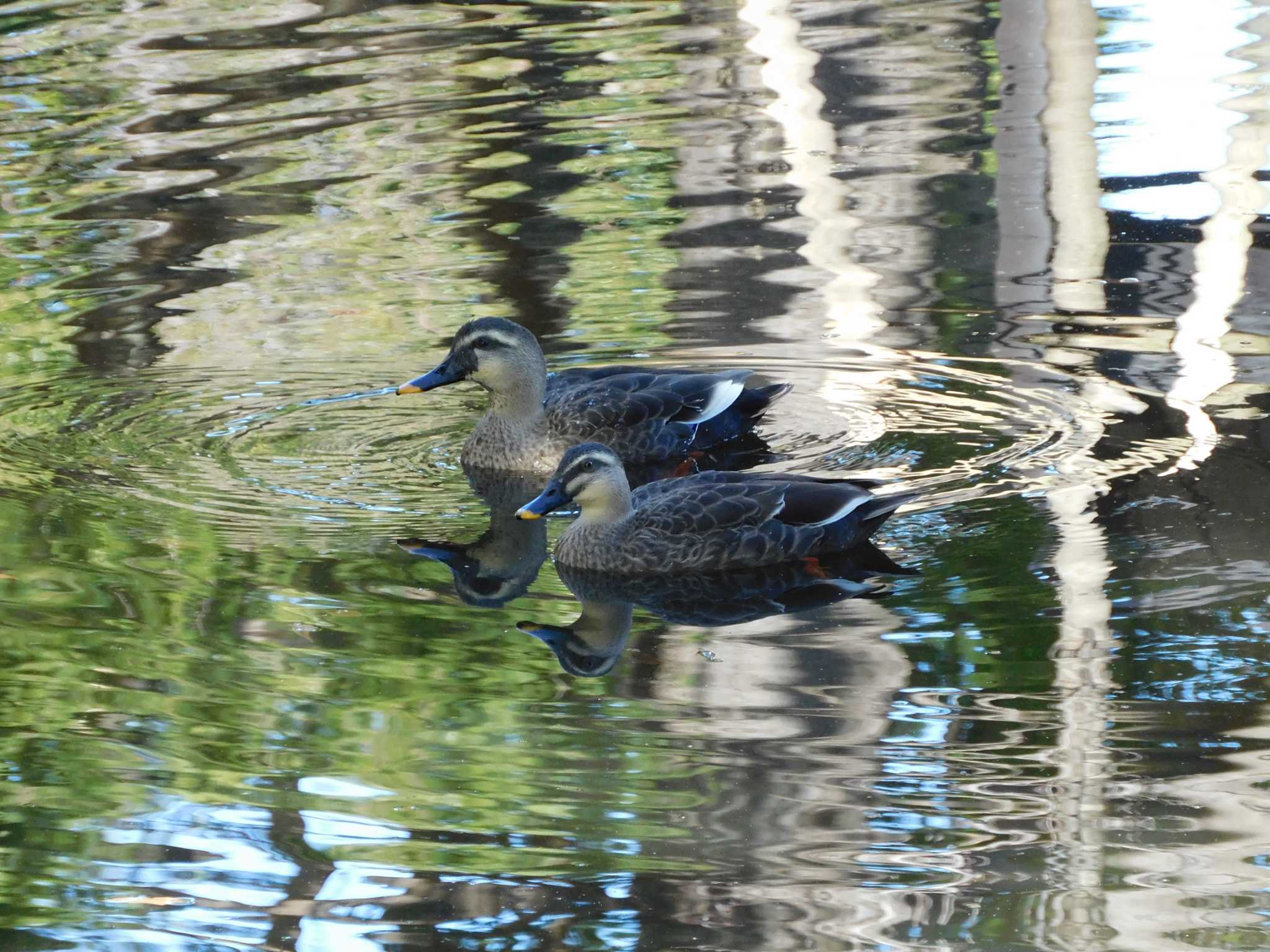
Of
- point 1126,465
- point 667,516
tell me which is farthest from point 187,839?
point 1126,465

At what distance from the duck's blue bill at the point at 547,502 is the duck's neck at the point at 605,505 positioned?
3.3 inches

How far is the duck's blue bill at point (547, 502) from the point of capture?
830 cm

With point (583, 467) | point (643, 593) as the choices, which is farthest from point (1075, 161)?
point (643, 593)

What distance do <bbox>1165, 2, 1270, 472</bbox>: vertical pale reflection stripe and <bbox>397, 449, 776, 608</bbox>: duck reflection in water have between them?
2092 millimetres

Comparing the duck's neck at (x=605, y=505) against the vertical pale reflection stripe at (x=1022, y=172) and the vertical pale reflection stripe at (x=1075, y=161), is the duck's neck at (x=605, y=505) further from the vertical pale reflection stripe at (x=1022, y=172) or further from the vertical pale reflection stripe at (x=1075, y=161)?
the vertical pale reflection stripe at (x=1075, y=161)

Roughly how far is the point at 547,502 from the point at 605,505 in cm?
26

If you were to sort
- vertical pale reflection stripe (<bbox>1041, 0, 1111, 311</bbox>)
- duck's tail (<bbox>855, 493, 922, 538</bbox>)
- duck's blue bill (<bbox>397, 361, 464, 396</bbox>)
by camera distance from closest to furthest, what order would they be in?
duck's tail (<bbox>855, 493, 922, 538</bbox>) → duck's blue bill (<bbox>397, 361, 464, 396</bbox>) → vertical pale reflection stripe (<bbox>1041, 0, 1111, 311</bbox>)

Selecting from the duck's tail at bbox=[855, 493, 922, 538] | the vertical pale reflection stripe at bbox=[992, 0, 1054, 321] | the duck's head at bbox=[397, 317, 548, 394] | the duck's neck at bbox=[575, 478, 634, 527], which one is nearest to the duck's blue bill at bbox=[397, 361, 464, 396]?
the duck's head at bbox=[397, 317, 548, 394]

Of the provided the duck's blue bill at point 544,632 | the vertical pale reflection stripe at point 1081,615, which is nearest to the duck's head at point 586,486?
the duck's blue bill at point 544,632

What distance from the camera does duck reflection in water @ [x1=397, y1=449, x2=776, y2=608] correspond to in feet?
26.2

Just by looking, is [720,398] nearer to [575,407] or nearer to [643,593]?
[575,407]

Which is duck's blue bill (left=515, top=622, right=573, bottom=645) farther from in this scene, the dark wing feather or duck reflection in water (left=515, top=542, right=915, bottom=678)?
the dark wing feather

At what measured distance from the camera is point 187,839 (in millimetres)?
5926

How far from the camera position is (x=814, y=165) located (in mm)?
15438
